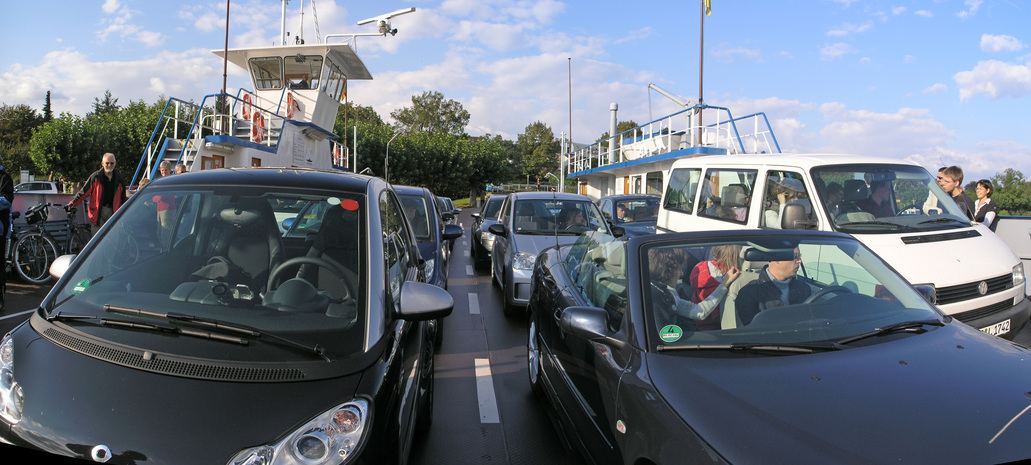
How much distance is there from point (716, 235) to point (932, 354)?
42.6 inches

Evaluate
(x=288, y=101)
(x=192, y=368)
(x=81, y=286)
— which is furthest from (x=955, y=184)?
(x=288, y=101)

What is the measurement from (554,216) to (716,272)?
5.44 meters

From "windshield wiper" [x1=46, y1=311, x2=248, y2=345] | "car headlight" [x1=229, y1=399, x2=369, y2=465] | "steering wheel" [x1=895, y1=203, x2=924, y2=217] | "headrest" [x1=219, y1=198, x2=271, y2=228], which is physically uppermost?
"steering wheel" [x1=895, y1=203, x2=924, y2=217]

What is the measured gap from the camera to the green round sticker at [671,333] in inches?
103

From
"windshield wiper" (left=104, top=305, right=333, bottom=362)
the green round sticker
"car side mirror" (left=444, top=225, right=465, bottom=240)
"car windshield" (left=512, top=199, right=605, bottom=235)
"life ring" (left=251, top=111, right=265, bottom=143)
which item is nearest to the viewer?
"windshield wiper" (left=104, top=305, right=333, bottom=362)

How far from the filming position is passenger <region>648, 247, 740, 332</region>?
2748 mm

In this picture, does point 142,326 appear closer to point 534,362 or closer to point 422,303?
point 422,303

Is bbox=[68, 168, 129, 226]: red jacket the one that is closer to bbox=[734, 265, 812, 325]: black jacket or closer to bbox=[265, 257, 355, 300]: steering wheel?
bbox=[265, 257, 355, 300]: steering wheel

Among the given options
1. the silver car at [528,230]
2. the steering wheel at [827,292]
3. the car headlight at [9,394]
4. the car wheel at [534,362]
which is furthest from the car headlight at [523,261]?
the car headlight at [9,394]

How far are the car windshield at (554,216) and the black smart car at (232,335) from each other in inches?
200

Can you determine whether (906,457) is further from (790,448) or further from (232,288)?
(232,288)

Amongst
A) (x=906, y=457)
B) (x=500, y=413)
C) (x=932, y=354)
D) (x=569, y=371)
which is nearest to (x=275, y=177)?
(x=569, y=371)

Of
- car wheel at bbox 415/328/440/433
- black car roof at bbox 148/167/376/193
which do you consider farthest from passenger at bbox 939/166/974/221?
black car roof at bbox 148/167/376/193

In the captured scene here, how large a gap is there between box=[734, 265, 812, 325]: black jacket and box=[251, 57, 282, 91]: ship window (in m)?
20.0
